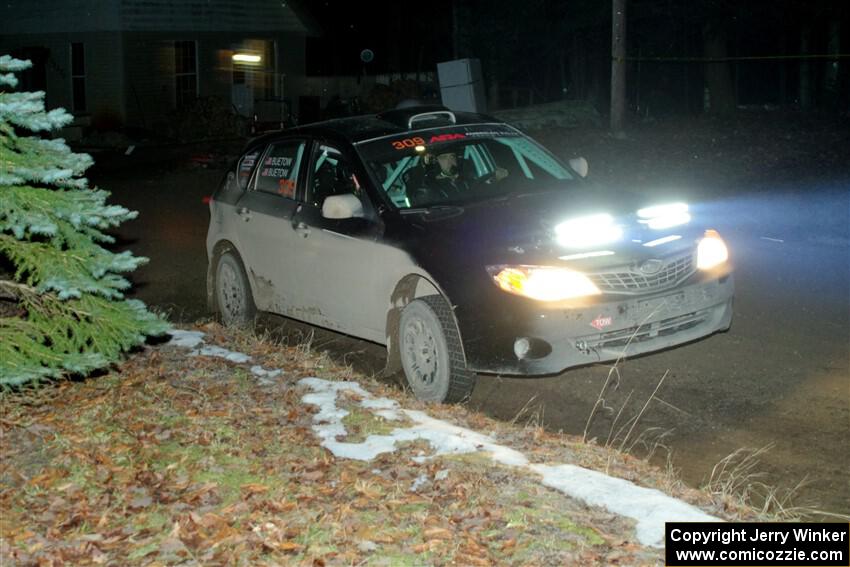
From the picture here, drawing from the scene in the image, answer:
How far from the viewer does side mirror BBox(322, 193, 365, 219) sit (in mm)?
7914

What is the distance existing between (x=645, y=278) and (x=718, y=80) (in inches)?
723

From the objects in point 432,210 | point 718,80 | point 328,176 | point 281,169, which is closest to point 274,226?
point 281,169

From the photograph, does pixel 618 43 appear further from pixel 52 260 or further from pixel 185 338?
pixel 52 260

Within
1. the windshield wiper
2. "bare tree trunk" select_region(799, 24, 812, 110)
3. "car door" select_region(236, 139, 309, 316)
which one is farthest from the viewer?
"bare tree trunk" select_region(799, 24, 812, 110)

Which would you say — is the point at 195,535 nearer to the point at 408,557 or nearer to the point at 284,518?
the point at 284,518

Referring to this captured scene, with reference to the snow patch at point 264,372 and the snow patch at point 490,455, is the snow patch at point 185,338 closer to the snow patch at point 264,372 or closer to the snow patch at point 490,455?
the snow patch at point 264,372

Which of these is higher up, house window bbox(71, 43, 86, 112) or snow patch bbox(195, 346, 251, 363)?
house window bbox(71, 43, 86, 112)

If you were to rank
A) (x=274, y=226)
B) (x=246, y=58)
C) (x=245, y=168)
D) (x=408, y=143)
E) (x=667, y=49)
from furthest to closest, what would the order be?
(x=246, y=58) < (x=667, y=49) < (x=245, y=168) < (x=274, y=226) < (x=408, y=143)

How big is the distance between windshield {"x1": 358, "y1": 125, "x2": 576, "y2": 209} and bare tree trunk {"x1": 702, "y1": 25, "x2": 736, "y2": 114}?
1626 cm

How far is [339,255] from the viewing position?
27.0ft

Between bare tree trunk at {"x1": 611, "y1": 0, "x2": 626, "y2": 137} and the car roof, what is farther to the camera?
bare tree trunk at {"x1": 611, "y1": 0, "x2": 626, "y2": 137}

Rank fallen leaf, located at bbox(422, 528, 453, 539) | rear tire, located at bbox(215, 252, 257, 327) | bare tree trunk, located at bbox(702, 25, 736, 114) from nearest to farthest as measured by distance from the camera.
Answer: fallen leaf, located at bbox(422, 528, 453, 539) → rear tire, located at bbox(215, 252, 257, 327) → bare tree trunk, located at bbox(702, 25, 736, 114)

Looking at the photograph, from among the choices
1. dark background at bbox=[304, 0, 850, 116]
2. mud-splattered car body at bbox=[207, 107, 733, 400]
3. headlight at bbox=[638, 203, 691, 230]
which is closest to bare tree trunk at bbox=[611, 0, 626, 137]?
dark background at bbox=[304, 0, 850, 116]

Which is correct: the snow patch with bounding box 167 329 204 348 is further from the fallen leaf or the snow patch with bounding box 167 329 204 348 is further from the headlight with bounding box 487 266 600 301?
the fallen leaf
